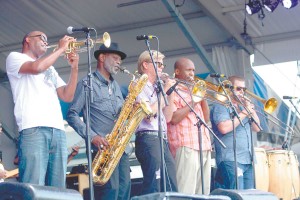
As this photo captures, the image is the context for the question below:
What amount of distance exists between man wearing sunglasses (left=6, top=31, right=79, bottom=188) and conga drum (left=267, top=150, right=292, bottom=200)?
382cm

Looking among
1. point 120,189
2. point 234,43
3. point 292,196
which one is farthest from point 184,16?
point 120,189

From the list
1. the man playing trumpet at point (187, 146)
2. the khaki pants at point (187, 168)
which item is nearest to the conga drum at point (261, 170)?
the man playing trumpet at point (187, 146)

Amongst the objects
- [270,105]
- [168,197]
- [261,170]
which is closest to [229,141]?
[270,105]

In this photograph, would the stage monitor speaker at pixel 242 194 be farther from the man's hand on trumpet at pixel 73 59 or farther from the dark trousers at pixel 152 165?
the man's hand on trumpet at pixel 73 59

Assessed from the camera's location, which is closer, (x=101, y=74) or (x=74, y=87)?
(x=74, y=87)

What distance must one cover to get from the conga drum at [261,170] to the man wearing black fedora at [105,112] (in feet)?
8.72

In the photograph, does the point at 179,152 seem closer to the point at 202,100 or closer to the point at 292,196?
the point at 202,100

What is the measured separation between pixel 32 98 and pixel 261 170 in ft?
12.7

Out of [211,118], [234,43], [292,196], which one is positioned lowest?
[292,196]

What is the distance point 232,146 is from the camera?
6914mm

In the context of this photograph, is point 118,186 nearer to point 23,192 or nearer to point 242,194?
point 242,194

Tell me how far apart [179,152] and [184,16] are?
4.82m

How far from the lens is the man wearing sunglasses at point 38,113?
16.0ft

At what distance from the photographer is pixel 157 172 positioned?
573cm
